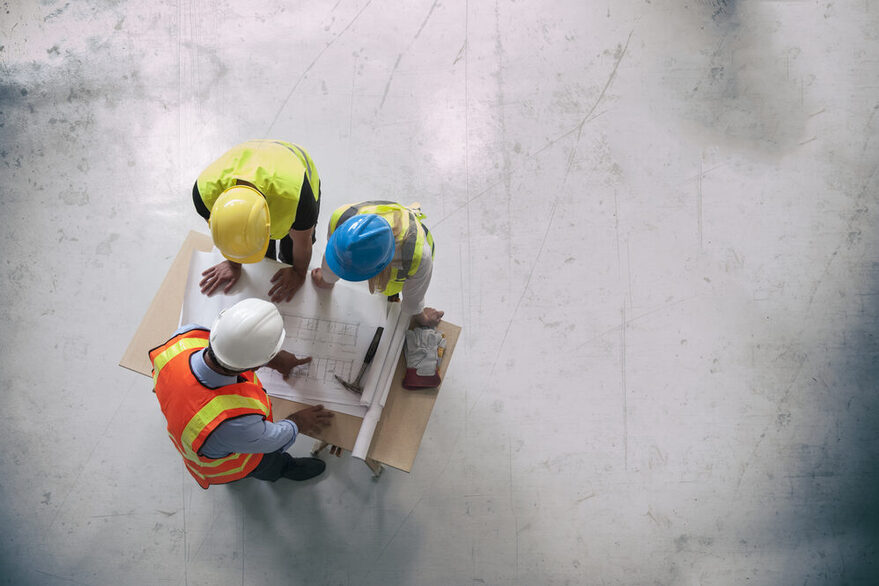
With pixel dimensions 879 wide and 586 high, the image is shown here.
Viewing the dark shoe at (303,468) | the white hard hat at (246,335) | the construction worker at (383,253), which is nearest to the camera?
the white hard hat at (246,335)

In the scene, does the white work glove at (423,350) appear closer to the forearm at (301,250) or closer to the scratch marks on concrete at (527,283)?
the forearm at (301,250)

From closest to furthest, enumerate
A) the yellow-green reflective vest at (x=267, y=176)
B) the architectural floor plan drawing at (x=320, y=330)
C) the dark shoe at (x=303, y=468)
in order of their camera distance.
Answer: the yellow-green reflective vest at (x=267, y=176)
the architectural floor plan drawing at (x=320, y=330)
the dark shoe at (x=303, y=468)

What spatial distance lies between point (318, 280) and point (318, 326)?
166mm

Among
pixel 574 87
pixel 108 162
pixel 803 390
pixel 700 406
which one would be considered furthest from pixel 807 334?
pixel 108 162

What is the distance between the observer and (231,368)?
154cm

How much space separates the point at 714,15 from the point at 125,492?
3.85 meters

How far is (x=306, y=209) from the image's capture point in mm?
1885

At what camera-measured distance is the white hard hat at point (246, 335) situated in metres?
1.54

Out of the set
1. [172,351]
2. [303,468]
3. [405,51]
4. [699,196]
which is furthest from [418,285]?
[699,196]

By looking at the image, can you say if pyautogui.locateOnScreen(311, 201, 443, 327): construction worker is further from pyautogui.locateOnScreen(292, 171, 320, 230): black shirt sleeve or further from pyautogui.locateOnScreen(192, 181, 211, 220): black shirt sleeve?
pyautogui.locateOnScreen(192, 181, 211, 220): black shirt sleeve

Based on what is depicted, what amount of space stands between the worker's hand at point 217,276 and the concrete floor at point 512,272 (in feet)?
2.85

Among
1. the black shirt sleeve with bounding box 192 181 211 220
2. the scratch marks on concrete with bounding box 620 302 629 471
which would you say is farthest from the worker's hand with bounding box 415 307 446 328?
the scratch marks on concrete with bounding box 620 302 629 471

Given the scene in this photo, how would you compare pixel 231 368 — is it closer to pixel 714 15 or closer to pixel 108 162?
pixel 108 162

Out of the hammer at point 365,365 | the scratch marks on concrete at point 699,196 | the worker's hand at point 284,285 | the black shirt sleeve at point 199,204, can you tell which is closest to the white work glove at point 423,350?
the hammer at point 365,365
